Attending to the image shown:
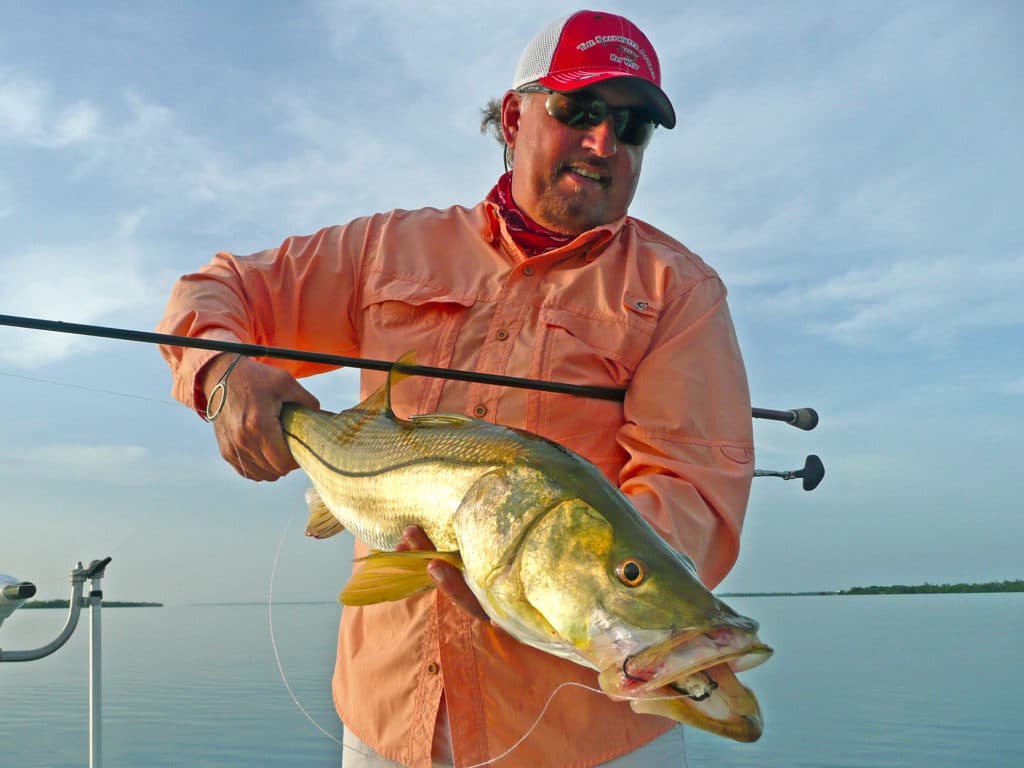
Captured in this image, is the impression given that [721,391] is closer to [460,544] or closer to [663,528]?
[663,528]

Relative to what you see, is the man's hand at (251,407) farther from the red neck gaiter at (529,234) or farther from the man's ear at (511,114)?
the man's ear at (511,114)

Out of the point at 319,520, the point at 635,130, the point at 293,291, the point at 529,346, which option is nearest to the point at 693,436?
the point at 529,346

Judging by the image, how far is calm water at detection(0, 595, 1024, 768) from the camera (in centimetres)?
1961

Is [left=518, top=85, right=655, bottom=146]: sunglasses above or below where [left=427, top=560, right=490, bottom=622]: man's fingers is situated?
above

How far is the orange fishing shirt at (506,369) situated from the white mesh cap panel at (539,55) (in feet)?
1.78

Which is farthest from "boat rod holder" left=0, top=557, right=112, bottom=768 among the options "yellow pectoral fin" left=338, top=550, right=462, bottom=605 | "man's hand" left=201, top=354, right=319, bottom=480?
"yellow pectoral fin" left=338, top=550, right=462, bottom=605

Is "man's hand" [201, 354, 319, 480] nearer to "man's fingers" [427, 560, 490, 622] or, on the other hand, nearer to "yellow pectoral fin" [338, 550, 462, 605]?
"yellow pectoral fin" [338, 550, 462, 605]

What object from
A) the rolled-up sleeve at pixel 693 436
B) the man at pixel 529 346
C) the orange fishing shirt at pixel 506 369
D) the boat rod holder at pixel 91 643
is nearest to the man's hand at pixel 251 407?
the man at pixel 529 346

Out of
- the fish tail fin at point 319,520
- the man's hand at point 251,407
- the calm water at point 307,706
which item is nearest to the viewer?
the man's hand at point 251,407

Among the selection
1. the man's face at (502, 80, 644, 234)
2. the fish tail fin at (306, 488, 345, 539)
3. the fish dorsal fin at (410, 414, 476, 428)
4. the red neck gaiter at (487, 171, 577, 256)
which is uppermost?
the man's face at (502, 80, 644, 234)

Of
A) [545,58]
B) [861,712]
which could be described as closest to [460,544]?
[545,58]

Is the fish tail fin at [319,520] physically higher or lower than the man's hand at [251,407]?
lower

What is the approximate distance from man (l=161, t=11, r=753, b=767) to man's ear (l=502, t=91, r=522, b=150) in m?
0.02

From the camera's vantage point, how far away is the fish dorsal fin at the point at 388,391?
110 inches
